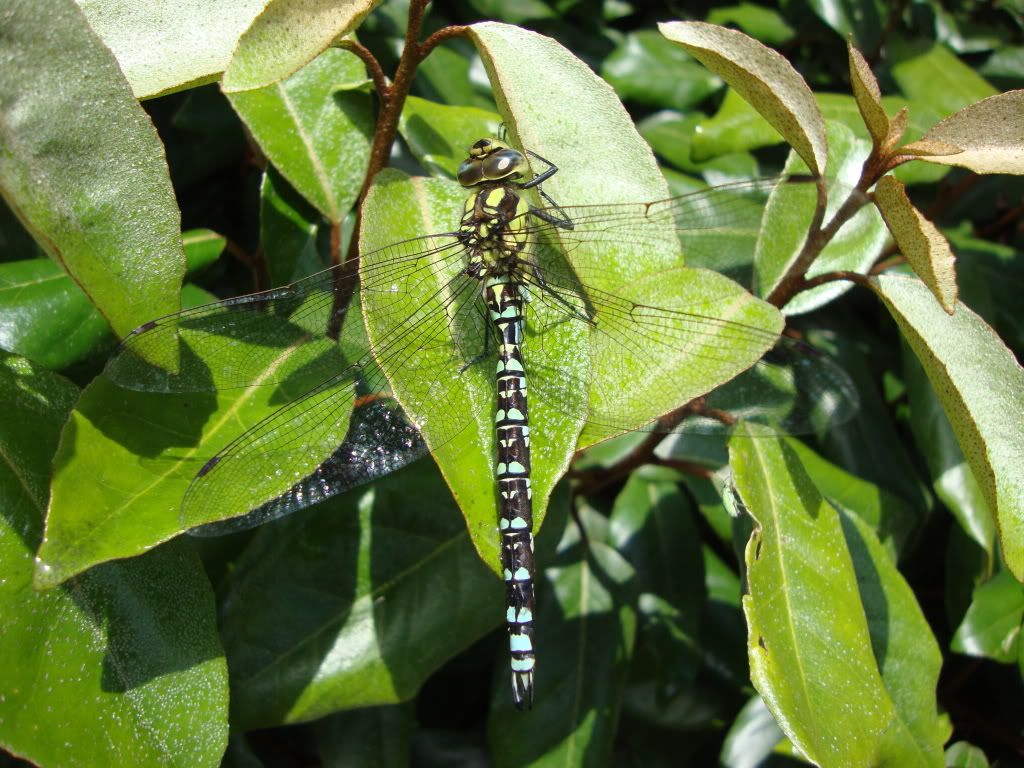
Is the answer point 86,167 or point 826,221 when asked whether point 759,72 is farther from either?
point 86,167

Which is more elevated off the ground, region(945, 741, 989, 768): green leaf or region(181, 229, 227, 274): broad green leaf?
region(181, 229, 227, 274): broad green leaf

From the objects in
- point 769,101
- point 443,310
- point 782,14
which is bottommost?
point 443,310

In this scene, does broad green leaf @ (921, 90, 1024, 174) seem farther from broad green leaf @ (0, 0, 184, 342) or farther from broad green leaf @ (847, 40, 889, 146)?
broad green leaf @ (0, 0, 184, 342)

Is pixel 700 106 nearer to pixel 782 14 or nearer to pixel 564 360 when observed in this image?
pixel 782 14

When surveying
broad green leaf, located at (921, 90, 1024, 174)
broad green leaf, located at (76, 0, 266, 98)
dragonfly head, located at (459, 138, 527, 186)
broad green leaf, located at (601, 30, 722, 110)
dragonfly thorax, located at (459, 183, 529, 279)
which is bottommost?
dragonfly thorax, located at (459, 183, 529, 279)

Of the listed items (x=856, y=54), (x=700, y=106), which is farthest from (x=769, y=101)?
(x=700, y=106)

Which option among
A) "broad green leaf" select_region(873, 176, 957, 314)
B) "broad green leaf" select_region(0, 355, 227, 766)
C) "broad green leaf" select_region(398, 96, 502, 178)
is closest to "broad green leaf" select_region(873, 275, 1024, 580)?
"broad green leaf" select_region(873, 176, 957, 314)
